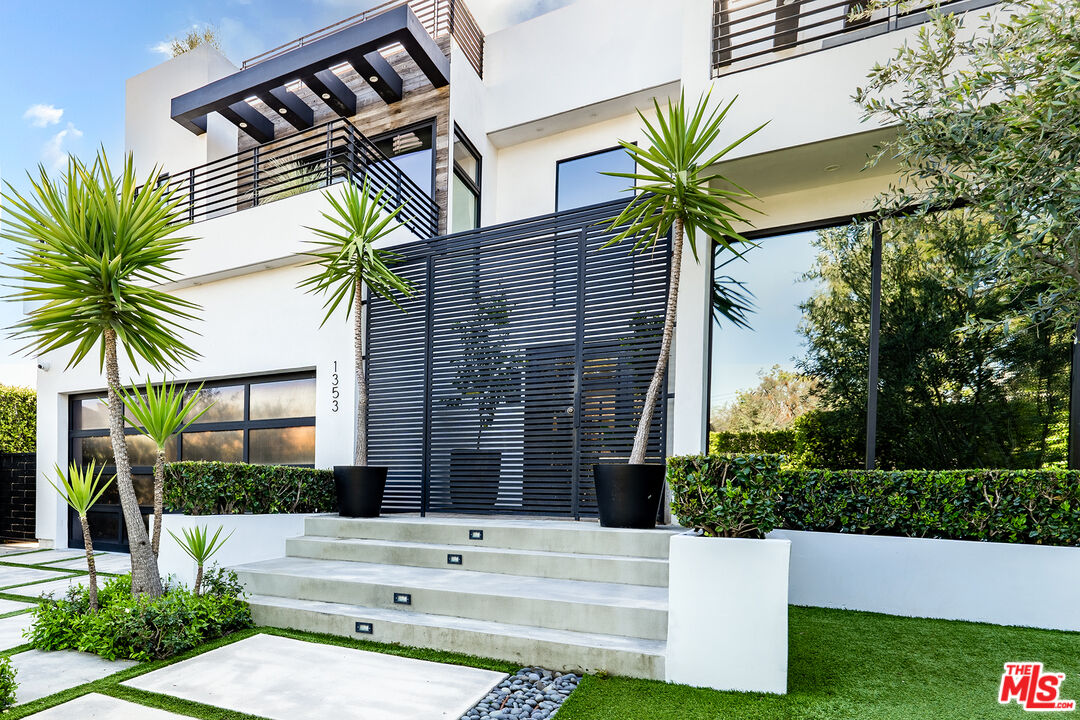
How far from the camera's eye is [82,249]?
4336mm

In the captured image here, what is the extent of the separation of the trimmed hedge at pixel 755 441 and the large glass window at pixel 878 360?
0.04 ft

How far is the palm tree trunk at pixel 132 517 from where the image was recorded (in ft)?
14.3

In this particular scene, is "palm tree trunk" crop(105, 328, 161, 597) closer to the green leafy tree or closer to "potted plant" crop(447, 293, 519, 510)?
"potted plant" crop(447, 293, 519, 510)

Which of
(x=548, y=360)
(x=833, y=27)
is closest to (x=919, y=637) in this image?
(x=548, y=360)

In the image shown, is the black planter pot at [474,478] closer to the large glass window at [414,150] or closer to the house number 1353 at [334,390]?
the house number 1353 at [334,390]

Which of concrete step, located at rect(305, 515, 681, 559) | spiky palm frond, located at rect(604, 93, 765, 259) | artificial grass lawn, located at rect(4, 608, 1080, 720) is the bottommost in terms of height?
artificial grass lawn, located at rect(4, 608, 1080, 720)

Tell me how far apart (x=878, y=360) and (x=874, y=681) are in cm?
366

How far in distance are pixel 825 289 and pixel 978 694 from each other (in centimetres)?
421

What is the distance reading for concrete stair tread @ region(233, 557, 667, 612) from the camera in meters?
3.91

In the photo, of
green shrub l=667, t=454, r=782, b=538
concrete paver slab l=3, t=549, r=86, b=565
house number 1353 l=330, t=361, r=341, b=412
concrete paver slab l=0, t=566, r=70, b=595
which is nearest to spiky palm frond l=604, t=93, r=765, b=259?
green shrub l=667, t=454, r=782, b=538

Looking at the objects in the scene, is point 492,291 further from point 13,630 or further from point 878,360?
point 13,630

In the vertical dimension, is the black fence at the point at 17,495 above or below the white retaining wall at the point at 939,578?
below

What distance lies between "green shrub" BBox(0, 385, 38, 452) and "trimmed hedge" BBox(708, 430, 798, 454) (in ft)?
45.5

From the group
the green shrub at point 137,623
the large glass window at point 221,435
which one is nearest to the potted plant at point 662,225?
the green shrub at point 137,623
